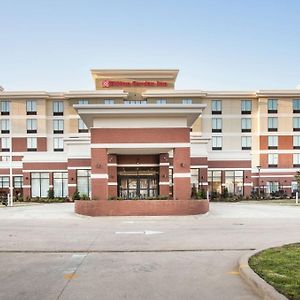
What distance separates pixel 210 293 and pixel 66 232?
11.1 metres

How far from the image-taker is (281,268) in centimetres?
968

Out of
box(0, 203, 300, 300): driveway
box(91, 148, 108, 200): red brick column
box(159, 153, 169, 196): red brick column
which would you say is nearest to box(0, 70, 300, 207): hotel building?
box(159, 153, 169, 196): red brick column

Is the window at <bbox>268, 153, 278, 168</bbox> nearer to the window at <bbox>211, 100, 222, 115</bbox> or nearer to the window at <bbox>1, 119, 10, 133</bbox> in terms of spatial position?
the window at <bbox>211, 100, 222, 115</bbox>

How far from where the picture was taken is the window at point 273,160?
59406 millimetres

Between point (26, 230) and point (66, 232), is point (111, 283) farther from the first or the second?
point (26, 230)

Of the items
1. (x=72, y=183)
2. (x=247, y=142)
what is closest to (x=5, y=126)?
(x=72, y=183)

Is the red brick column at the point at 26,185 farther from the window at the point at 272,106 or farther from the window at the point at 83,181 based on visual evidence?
the window at the point at 272,106

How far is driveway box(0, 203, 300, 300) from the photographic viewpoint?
841 centimetres

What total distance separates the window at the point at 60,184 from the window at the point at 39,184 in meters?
0.94

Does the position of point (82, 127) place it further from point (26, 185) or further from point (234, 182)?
point (234, 182)

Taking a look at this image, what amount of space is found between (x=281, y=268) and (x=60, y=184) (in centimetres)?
4107

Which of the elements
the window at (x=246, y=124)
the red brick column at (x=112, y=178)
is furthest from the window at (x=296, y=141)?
the red brick column at (x=112, y=178)

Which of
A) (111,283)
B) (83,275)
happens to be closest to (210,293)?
(111,283)

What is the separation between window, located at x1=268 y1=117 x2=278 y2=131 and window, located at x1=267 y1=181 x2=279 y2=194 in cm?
826
